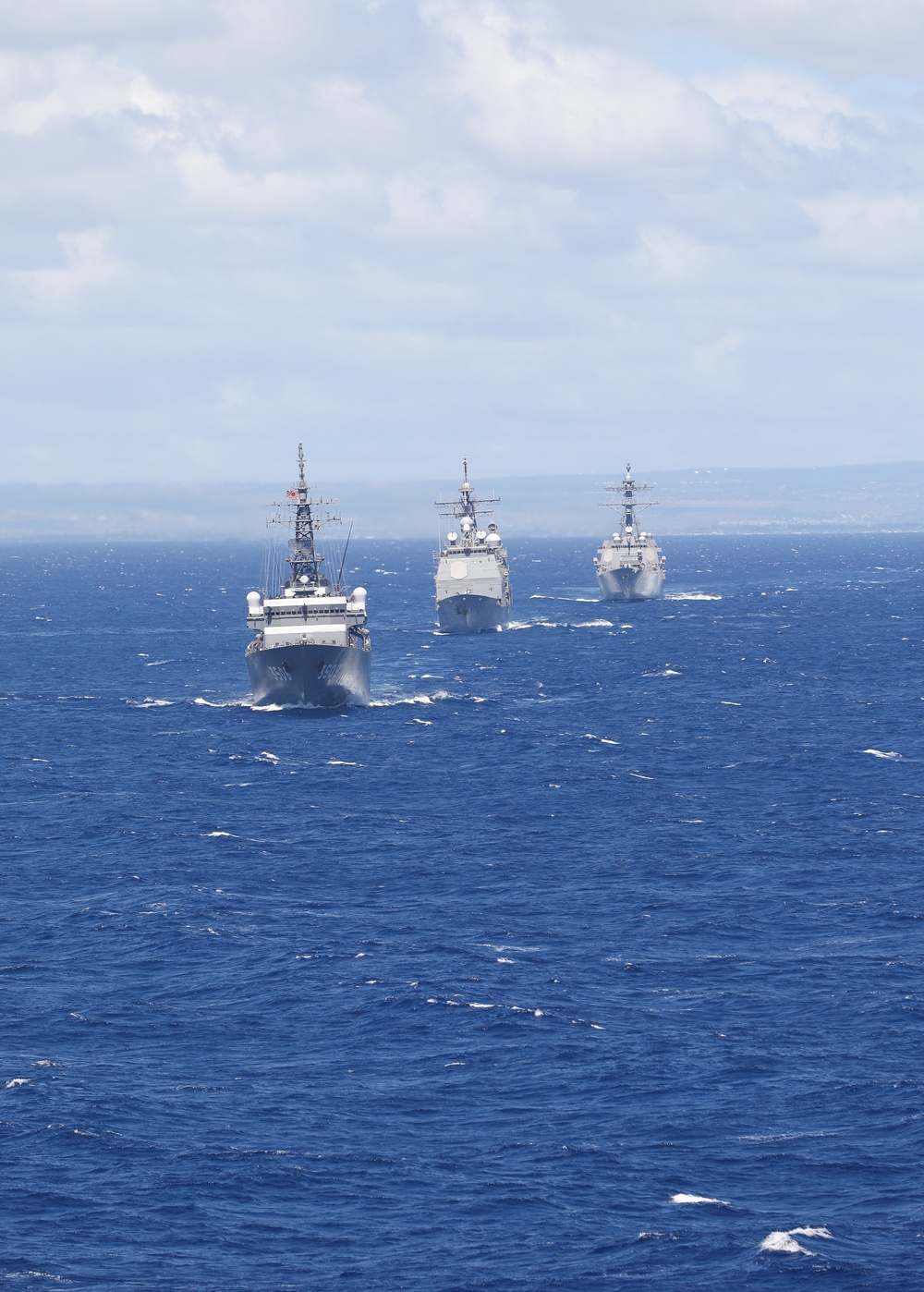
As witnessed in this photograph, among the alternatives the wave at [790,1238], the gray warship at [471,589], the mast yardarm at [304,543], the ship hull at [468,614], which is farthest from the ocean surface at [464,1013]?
the gray warship at [471,589]

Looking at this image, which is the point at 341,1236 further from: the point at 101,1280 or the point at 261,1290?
the point at 101,1280

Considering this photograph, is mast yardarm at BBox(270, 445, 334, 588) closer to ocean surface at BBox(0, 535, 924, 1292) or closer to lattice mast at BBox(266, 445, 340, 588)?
lattice mast at BBox(266, 445, 340, 588)

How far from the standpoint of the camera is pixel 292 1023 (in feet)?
151

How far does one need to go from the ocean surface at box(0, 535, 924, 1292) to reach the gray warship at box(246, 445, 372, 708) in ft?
39.7

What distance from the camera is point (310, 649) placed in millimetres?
105375

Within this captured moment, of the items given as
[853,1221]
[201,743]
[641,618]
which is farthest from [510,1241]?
[641,618]

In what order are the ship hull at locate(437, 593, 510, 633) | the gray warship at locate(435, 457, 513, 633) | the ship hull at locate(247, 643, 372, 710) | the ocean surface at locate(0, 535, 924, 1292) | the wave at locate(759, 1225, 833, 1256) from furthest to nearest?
the gray warship at locate(435, 457, 513, 633)
the ship hull at locate(437, 593, 510, 633)
the ship hull at locate(247, 643, 372, 710)
the ocean surface at locate(0, 535, 924, 1292)
the wave at locate(759, 1225, 833, 1256)

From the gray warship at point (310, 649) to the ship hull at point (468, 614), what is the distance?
4712 centimetres

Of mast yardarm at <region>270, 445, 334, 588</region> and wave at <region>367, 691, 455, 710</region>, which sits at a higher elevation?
mast yardarm at <region>270, 445, 334, 588</region>

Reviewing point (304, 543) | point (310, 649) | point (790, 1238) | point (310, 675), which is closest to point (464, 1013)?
point (790, 1238)

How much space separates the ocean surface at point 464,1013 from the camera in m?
34.2

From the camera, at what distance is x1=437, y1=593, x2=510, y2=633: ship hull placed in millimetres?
163500

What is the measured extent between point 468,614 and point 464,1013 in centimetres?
11803

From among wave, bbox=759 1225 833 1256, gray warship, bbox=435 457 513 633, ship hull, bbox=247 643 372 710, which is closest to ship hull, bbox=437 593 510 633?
gray warship, bbox=435 457 513 633
